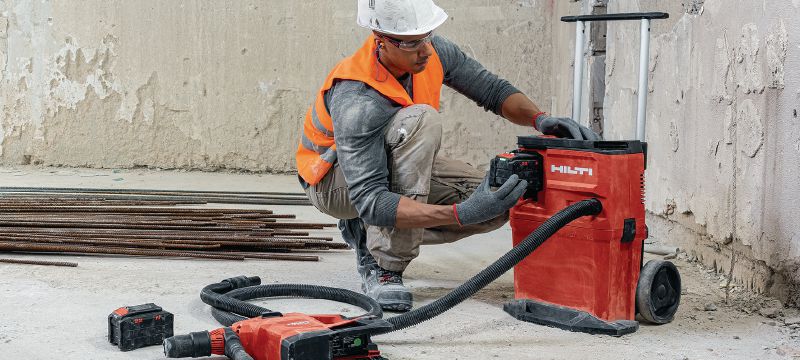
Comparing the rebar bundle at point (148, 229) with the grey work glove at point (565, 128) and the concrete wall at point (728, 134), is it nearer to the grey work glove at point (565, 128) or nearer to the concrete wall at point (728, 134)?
the grey work glove at point (565, 128)

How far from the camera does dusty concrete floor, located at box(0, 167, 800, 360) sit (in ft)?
7.26

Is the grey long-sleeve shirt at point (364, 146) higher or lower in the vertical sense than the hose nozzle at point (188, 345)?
higher

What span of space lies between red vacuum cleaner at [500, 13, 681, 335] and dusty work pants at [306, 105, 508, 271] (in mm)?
301

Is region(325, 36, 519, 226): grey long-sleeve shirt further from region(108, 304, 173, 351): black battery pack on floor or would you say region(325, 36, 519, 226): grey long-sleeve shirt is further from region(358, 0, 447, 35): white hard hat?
region(108, 304, 173, 351): black battery pack on floor

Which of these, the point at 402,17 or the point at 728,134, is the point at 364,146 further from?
the point at 728,134

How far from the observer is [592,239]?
2.33 meters

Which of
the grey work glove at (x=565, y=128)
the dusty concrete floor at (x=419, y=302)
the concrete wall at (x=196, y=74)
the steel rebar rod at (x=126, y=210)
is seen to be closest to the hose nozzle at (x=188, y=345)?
the dusty concrete floor at (x=419, y=302)

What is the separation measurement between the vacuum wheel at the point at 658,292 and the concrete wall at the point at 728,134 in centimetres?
36

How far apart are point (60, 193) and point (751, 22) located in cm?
356

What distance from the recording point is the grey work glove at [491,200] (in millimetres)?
2332

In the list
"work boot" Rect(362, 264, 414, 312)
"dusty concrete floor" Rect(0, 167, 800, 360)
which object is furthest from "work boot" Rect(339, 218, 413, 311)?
"dusty concrete floor" Rect(0, 167, 800, 360)

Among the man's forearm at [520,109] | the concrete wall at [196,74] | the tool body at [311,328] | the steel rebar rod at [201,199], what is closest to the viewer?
the tool body at [311,328]

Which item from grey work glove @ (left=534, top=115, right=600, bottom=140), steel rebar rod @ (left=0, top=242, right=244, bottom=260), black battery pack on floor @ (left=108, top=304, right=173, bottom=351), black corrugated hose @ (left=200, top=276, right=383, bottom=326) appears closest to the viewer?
black battery pack on floor @ (left=108, top=304, right=173, bottom=351)

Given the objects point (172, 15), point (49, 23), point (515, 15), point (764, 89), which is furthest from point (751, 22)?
point (49, 23)
